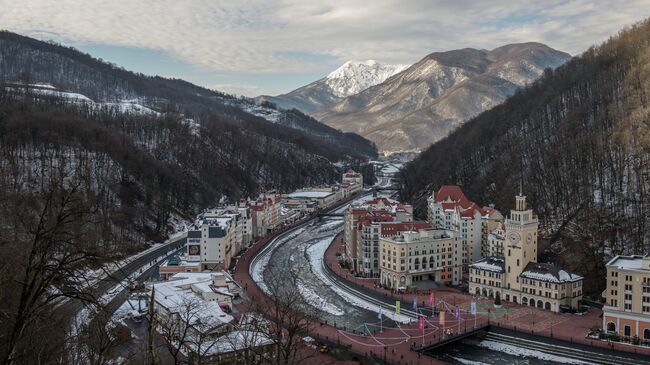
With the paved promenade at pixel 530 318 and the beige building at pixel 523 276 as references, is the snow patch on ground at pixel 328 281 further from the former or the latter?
the beige building at pixel 523 276

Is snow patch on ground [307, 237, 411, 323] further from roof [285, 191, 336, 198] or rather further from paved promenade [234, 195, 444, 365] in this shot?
roof [285, 191, 336, 198]

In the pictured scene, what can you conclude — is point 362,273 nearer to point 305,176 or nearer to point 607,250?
point 607,250

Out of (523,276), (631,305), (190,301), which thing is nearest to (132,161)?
(190,301)

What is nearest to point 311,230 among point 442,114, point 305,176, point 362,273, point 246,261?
point 246,261

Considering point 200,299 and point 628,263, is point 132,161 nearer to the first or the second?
point 200,299

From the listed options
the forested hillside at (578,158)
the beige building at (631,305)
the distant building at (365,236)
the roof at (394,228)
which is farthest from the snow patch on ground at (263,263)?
the beige building at (631,305)
